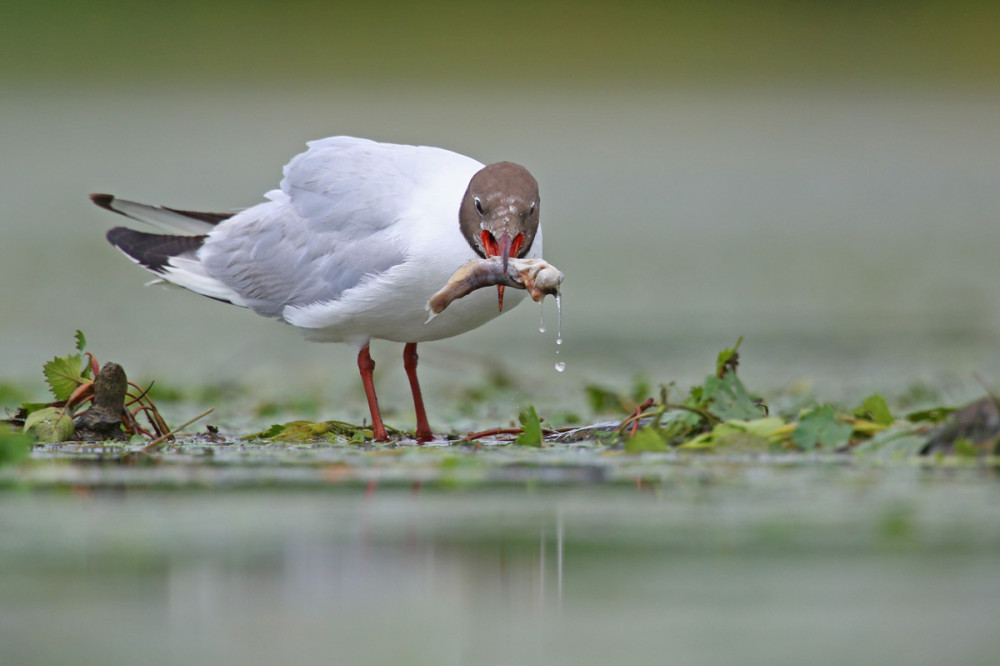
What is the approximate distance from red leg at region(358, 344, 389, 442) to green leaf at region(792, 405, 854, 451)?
1.76 meters

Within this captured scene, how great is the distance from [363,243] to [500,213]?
706mm

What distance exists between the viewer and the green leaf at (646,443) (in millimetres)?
4996

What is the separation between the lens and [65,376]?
5930 mm

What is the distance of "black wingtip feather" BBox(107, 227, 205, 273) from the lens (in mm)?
7059

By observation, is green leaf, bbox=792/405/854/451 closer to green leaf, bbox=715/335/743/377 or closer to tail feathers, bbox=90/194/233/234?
green leaf, bbox=715/335/743/377

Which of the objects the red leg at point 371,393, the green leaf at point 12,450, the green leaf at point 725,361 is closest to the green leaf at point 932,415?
the green leaf at point 725,361

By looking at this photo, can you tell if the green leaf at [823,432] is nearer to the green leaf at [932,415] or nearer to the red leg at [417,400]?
the green leaf at [932,415]

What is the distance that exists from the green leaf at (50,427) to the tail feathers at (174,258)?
4.02 feet

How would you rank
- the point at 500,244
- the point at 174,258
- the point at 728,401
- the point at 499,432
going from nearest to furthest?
1. the point at 728,401
2. the point at 500,244
3. the point at 499,432
4. the point at 174,258

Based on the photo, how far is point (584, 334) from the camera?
9.96 m

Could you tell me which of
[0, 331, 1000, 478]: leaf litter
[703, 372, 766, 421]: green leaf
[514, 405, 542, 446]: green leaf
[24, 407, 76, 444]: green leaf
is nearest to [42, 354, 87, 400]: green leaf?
[0, 331, 1000, 478]: leaf litter

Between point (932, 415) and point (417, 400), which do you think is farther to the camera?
point (417, 400)

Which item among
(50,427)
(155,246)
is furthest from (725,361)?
(155,246)

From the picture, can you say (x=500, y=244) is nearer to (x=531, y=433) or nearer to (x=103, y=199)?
(x=531, y=433)
